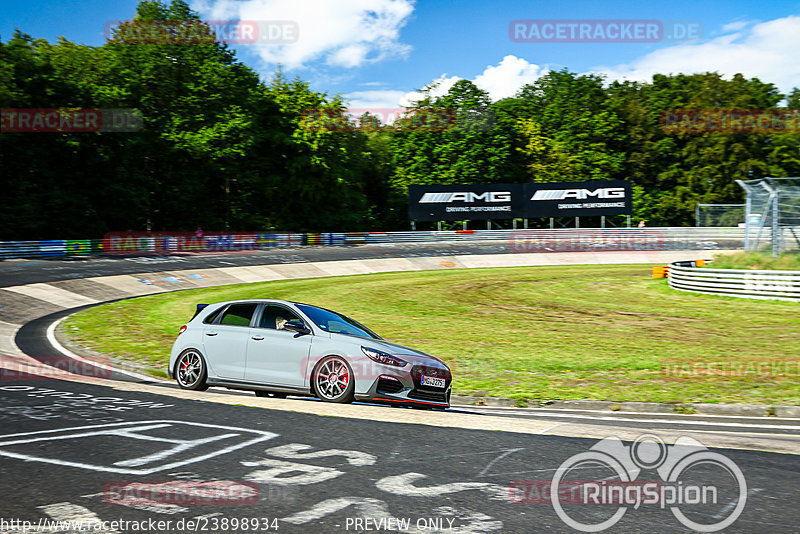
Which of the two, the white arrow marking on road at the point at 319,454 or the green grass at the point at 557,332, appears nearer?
the white arrow marking on road at the point at 319,454

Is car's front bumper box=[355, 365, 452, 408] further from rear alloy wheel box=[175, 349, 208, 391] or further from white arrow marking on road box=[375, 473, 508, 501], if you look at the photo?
white arrow marking on road box=[375, 473, 508, 501]

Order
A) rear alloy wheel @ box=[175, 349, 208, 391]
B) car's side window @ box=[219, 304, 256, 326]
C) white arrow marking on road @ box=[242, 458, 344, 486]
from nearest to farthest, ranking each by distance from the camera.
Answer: white arrow marking on road @ box=[242, 458, 344, 486] → car's side window @ box=[219, 304, 256, 326] → rear alloy wheel @ box=[175, 349, 208, 391]

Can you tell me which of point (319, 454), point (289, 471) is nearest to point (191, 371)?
point (319, 454)

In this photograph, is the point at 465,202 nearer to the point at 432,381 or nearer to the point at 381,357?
the point at 432,381

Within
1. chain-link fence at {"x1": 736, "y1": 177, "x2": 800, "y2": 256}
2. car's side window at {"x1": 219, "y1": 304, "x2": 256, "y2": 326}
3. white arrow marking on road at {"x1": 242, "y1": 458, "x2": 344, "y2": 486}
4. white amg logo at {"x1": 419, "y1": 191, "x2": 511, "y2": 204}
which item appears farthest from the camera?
white amg logo at {"x1": 419, "y1": 191, "x2": 511, "y2": 204}

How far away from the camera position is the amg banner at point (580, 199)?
206 ft

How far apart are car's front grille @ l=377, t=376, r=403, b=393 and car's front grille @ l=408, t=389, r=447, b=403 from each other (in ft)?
0.65

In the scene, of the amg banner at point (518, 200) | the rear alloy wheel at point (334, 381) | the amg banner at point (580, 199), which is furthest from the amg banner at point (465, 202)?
the rear alloy wheel at point (334, 381)

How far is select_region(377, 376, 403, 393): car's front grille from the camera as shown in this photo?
970 cm

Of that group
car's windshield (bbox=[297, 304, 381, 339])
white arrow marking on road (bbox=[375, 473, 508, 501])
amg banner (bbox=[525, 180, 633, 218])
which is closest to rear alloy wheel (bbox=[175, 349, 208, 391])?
car's windshield (bbox=[297, 304, 381, 339])

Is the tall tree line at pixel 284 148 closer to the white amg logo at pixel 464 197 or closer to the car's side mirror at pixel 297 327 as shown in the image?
the white amg logo at pixel 464 197

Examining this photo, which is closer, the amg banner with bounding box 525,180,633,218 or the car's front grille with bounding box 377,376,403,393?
the car's front grille with bounding box 377,376,403,393

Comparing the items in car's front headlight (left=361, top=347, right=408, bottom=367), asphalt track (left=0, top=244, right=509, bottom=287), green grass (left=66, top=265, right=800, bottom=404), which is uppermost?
asphalt track (left=0, top=244, right=509, bottom=287)

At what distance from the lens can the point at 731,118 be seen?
7425cm
